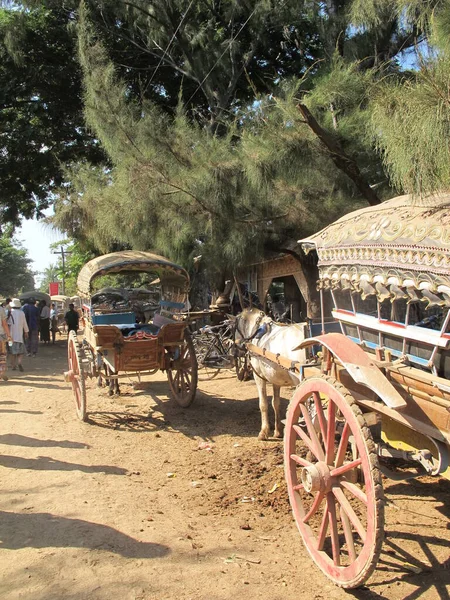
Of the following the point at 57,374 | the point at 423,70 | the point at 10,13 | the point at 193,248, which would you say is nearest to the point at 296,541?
the point at 423,70

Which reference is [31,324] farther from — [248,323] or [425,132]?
[425,132]

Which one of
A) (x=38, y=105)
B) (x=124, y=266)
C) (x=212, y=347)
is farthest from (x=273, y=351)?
(x=38, y=105)

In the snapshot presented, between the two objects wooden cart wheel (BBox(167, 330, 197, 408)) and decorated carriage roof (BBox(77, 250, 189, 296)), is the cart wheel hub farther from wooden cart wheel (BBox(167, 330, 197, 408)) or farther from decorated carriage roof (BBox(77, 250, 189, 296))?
decorated carriage roof (BBox(77, 250, 189, 296))

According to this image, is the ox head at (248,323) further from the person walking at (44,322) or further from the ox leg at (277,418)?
the person walking at (44,322)

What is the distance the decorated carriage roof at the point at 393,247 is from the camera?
8.77ft

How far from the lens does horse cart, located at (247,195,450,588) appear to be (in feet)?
8.44

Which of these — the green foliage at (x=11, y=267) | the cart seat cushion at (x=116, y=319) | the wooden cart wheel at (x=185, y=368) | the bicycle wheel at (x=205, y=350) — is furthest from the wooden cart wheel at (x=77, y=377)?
the green foliage at (x=11, y=267)

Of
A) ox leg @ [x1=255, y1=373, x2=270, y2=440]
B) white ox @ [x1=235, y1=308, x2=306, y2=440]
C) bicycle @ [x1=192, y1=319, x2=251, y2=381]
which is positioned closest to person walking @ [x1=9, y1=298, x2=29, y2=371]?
bicycle @ [x1=192, y1=319, x2=251, y2=381]

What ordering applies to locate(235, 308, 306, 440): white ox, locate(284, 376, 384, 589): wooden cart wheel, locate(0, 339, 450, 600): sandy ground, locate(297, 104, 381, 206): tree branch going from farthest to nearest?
1. locate(297, 104, 381, 206): tree branch
2. locate(235, 308, 306, 440): white ox
3. locate(0, 339, 450, 600): sandy ground
4. locate(284, 376, 384, 589): wooden cart wheel

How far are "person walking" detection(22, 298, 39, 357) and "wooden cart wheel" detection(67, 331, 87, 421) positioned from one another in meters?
6.44

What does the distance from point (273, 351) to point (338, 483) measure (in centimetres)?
280

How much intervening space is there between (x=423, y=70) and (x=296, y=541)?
3.22m

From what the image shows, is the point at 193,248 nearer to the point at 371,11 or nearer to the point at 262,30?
the point at 371,11

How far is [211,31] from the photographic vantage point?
38.8 feet
